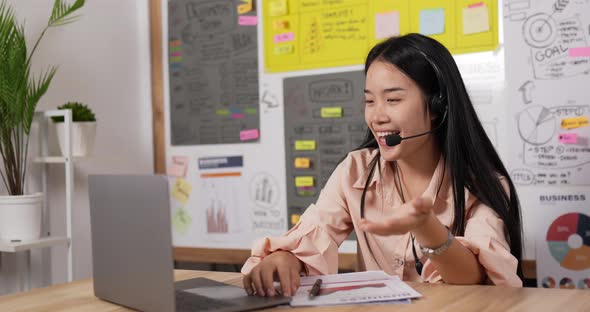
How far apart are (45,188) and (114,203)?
1.73 metres

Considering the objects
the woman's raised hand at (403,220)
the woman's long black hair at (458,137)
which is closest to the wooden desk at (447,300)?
the woman's raised hand at (403,220)

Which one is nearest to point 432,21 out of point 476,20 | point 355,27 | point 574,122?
point 476,20

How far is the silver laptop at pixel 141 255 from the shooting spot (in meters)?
0.96

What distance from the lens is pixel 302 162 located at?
8.96 ft

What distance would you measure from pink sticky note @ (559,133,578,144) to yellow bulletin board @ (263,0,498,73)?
396 millimetres

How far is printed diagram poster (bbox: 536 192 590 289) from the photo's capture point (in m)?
2.15

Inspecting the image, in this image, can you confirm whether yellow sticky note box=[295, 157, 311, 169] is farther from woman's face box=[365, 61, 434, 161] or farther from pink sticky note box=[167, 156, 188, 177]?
woman's face box=[365, 61, 434, 161]

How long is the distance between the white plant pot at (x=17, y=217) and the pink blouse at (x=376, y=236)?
1.25 meters

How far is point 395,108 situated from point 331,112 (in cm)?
108

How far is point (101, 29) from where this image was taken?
3.05 meters

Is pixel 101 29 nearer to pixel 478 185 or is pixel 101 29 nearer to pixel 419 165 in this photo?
pixel 419 165

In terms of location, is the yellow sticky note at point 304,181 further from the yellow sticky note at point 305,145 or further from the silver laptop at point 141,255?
the silver laptop at point 141,255

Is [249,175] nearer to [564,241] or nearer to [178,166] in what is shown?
[178,166]

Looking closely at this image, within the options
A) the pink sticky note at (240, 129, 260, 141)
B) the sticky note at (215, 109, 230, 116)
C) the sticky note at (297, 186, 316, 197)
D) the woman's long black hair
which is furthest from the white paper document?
the sticky note at (215, 109, 230, 116)
